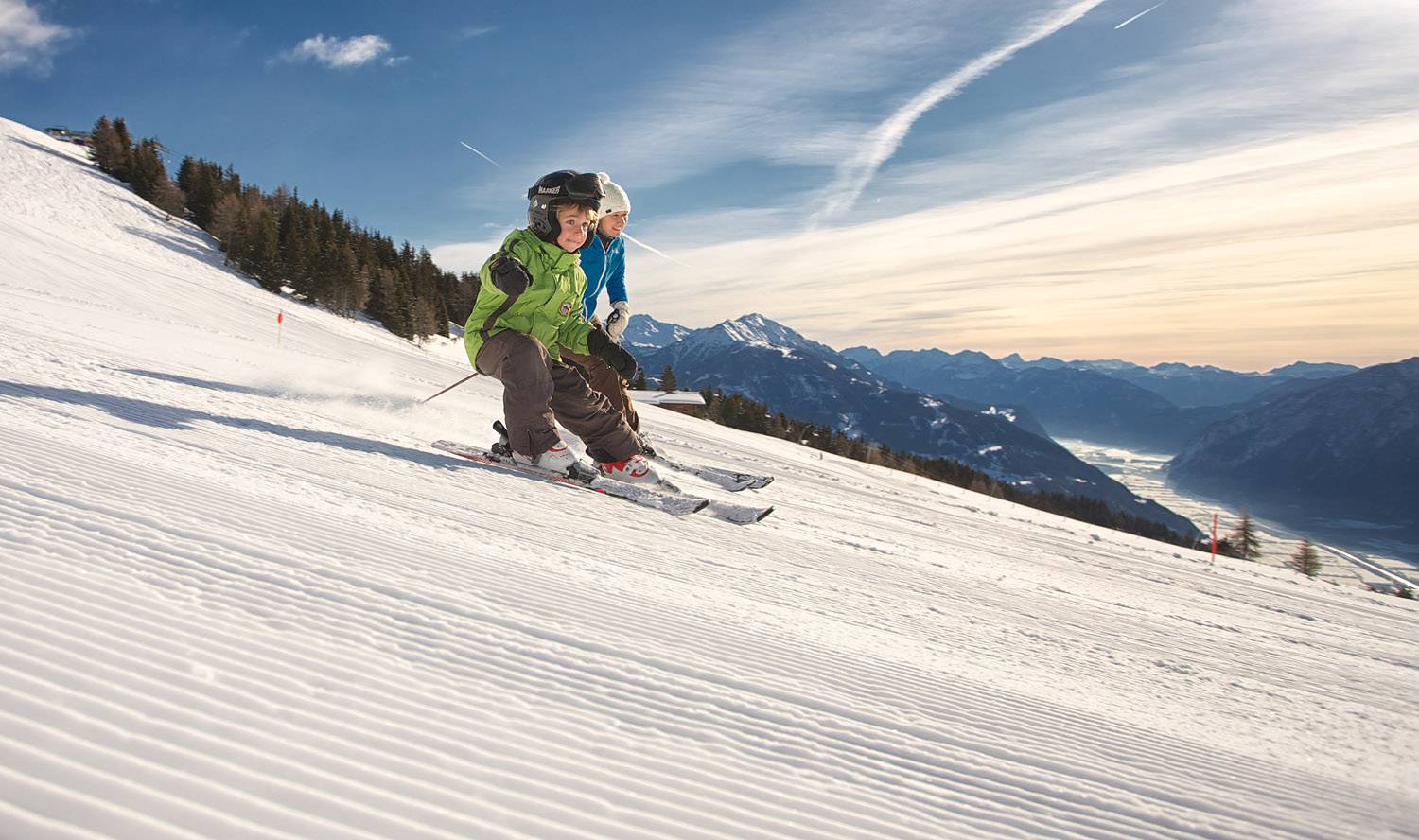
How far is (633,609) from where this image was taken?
3389 millimetres

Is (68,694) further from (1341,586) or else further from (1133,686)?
(1341,586)

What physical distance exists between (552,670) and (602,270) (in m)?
5.24

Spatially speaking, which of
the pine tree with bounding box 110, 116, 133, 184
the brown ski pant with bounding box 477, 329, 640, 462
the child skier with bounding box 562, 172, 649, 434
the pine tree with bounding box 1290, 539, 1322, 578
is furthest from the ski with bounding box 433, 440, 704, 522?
the pine tree with bounding box 110, 116, 133, 184

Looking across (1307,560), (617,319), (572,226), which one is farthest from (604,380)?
(1307,560)

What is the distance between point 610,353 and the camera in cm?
648

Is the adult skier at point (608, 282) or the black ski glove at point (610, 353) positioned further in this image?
the adult skier at point (608, 282)

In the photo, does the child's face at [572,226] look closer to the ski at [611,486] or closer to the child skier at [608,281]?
the child skier at [608,281]

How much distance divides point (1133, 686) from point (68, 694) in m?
4.90

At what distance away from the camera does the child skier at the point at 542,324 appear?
5.61 meters

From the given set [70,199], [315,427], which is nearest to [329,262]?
[70,199]

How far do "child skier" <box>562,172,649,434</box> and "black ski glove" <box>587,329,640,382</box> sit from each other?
227mm

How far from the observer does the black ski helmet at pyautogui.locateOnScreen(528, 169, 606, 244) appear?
5586mm

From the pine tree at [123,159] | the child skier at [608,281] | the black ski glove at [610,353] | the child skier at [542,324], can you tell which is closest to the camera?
the child skier at [542,324]

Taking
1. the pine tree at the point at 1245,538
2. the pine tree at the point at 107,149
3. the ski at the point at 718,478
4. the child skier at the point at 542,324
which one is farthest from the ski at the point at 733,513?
the pine tree at the point at 107,149
